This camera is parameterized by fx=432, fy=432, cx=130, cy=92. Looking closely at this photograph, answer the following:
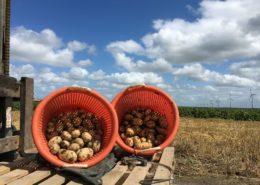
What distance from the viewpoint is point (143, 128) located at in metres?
5.12

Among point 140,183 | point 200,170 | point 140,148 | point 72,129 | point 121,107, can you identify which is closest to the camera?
point 140,183

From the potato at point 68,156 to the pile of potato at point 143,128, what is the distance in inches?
40.1

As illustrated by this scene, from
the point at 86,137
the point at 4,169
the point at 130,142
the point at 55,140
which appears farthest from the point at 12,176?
the point at 130,142

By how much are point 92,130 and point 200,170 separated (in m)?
3.11

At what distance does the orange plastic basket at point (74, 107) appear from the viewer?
12.8 ft

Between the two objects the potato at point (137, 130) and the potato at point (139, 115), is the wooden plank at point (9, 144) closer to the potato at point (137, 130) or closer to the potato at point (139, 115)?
the potato at point (137, 130)

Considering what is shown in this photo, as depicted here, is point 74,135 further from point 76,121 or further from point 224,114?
point 224,114

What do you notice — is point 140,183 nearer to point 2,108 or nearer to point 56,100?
point 56,100

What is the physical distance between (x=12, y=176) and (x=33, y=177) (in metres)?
0.17

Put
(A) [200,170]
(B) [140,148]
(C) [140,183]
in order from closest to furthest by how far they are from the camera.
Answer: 1. (C) [140,183]
2. (B) [140,148]
3. (A) [200,170]

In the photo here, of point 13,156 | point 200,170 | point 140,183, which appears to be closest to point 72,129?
point 13,156

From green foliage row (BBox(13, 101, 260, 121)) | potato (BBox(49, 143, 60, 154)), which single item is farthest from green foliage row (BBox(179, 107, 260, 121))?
potato (BBox(49, 143, 60, 154))

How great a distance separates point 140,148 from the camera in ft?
15.6

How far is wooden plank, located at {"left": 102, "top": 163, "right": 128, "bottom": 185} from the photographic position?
3.56 m
